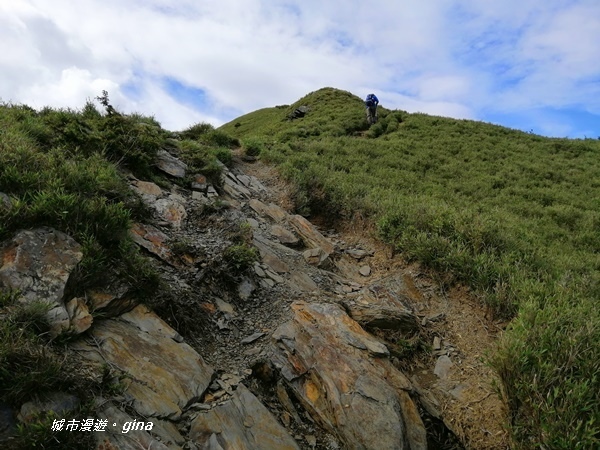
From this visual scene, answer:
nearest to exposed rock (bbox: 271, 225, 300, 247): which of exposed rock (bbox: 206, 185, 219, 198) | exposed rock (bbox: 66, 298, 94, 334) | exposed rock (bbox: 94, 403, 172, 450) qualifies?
exposed rock (bbox: 206, 185, 219, 198)

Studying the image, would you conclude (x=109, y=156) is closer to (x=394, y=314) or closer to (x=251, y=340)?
(x=251, y=340)

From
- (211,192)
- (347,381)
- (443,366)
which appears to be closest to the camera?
(347,381)

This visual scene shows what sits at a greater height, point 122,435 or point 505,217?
point 505,217

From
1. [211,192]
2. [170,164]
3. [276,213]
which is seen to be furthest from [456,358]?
[170,164]

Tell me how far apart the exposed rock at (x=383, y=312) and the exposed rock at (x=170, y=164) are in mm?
5100

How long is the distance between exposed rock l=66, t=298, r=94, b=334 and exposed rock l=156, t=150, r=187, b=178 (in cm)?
527

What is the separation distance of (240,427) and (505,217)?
1103 centimetres

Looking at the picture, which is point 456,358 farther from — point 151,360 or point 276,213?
point 276,213

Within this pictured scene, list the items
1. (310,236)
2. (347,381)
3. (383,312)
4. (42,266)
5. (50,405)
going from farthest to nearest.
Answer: (310,236), (383,312), (347,381), (42,266), (50,405)

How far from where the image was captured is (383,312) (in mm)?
5469

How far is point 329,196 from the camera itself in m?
10.0

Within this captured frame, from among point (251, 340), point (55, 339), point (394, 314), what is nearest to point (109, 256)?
point (55, 339)

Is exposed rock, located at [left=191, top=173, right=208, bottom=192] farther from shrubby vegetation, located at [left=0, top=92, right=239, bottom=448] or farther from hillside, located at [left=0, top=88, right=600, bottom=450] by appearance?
shrubby vegetation, located at [left=0, top=92, right=239, bottom=448]

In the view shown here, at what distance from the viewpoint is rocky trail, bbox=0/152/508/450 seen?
11.4 feet
